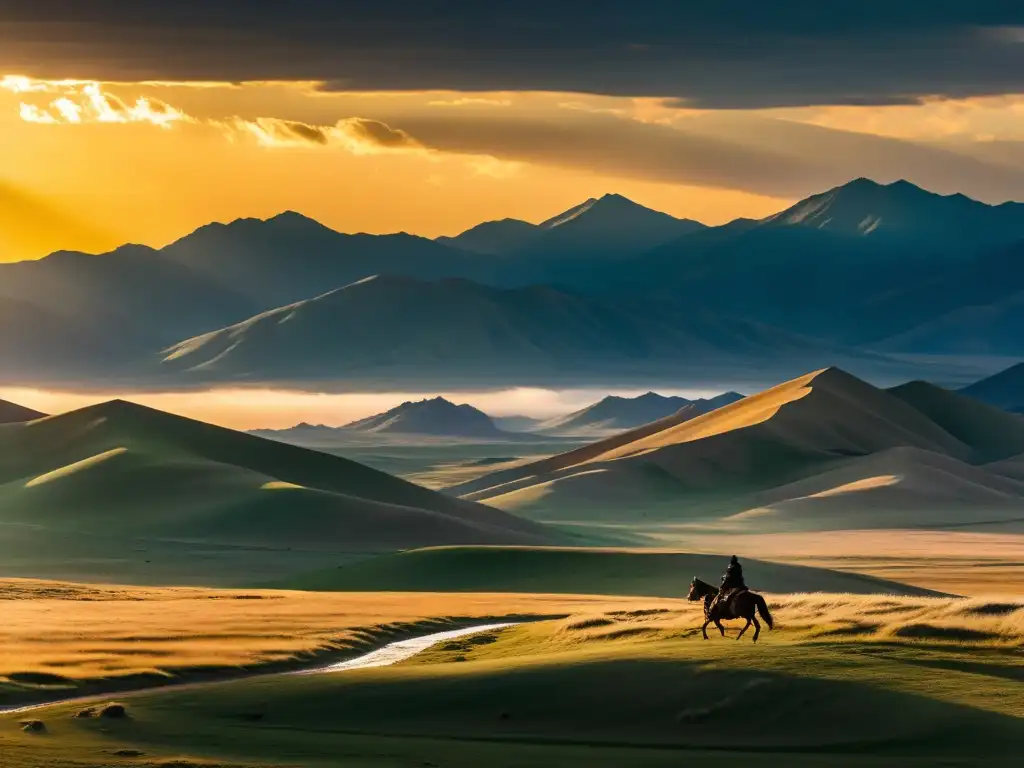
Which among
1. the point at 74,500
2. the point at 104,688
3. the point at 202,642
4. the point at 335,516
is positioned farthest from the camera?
the point at 74,500

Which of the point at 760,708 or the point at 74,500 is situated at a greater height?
the point at 74,500

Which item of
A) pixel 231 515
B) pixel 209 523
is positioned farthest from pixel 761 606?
pixel 231 515

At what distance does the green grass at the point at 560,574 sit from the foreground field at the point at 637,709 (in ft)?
230

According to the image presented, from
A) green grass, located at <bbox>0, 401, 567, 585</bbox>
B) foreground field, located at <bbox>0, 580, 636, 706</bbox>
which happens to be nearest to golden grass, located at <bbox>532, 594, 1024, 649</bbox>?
foreground field, located at <bbox>0, 580, 636, 706</bbox>

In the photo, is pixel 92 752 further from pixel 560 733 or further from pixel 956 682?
pixel 956 682

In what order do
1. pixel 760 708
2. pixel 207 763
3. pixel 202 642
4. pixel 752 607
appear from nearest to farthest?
pixel 207 763, pixel 760 708, pixel 752 607, pixel 202 642

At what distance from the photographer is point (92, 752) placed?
138ft

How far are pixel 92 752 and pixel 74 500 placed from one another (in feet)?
508

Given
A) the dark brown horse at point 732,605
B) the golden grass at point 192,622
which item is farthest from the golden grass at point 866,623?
the golden grass at point 192,622

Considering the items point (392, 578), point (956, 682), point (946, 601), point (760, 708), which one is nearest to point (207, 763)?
point (760, 708)

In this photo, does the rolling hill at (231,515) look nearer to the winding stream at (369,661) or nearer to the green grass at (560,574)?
the green grass at (560,574)

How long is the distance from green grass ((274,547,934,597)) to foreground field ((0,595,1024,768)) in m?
70.0

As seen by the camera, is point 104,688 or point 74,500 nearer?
point 104,688

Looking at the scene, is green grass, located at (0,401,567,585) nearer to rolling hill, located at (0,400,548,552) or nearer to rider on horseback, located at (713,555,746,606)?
rolling hill, located at (0,400,548,552)
